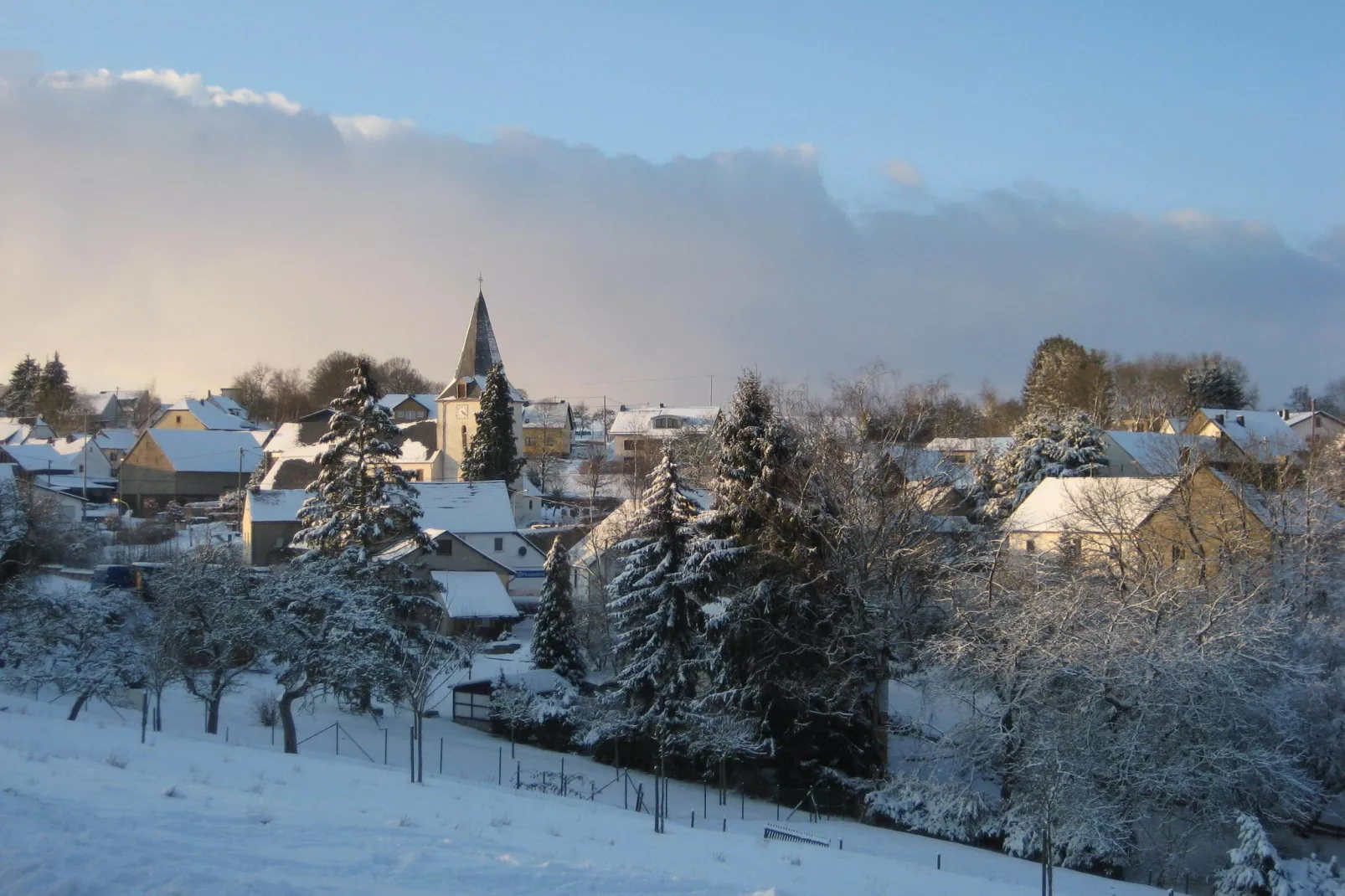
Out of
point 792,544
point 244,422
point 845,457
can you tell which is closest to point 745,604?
point 792,544

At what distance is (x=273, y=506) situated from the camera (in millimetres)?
51812

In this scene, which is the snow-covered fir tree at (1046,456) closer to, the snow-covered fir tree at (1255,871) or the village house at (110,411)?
the snow-covered fir tree at (1255,871)

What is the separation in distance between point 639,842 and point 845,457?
15.3 meters

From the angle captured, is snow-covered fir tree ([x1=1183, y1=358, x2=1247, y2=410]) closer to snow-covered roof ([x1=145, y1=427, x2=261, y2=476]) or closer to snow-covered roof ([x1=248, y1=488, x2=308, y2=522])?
snow-covered roof ([x1=248, y1=488, x2=308, y2=522])

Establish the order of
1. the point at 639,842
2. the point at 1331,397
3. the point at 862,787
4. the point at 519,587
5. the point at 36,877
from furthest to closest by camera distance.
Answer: the point at 1331,397 → the point at 519,587 → the point at 862,787 → the point at 639,842 → the point at 36,877

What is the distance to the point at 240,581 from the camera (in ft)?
82.4

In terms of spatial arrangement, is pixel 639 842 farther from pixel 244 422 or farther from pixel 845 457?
pixel 244 422

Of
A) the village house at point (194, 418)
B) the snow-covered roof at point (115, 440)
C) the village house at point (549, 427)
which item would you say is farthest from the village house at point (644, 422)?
the snow-covered roof at point (115, 440)

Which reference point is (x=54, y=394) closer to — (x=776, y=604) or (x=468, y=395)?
(x=468, y=395)

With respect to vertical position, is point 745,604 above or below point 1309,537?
below

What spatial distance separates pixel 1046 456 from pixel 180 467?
209ft

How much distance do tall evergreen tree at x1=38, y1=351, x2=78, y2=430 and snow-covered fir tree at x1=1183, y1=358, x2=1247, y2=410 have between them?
409 ft

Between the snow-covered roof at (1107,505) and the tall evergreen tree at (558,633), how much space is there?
14835mm

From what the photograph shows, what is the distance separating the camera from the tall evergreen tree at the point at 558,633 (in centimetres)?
3391
